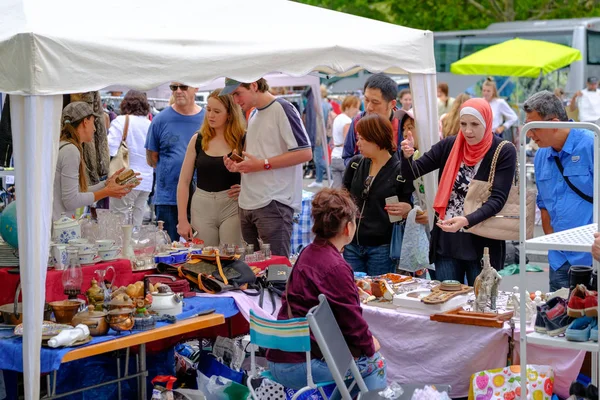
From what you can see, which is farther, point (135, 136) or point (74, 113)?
point (135, 136)

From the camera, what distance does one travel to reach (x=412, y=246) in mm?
5570

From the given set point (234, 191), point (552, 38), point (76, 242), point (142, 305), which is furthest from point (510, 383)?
point (552, 38)

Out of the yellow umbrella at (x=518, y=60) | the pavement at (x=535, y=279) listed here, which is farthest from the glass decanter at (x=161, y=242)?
the yellow umbrella at (x=518, y=60)

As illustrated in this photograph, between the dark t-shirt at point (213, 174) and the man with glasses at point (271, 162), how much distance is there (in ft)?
0.60

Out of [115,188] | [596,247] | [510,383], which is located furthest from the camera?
[115,188]

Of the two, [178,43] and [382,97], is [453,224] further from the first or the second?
[178,43]

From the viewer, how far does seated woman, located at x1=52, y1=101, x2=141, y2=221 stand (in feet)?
17.2

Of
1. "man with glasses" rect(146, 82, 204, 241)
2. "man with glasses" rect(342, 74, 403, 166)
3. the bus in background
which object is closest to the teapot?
"man with glasses" rect(146, 82, 204, 241)

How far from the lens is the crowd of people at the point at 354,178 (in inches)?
198

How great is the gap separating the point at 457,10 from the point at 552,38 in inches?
170

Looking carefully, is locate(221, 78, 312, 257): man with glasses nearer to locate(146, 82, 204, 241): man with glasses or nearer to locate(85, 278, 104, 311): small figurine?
locate(146, 82, 204, 241): man with glasses

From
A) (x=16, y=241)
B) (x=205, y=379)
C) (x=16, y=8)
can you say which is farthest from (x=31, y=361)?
(x=16, y=8)

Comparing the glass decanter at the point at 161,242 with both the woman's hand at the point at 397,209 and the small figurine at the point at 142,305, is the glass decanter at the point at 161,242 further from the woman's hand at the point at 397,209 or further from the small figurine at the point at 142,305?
the woman's hand at the point at 397,209

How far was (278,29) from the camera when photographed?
5164mm
